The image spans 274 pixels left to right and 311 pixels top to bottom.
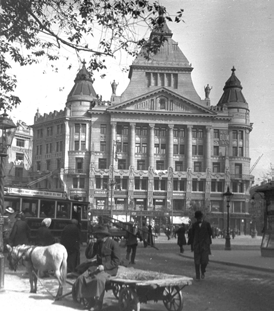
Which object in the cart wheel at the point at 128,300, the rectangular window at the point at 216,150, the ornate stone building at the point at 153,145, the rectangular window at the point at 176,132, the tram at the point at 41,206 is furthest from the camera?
the rectangular window at the point at 176,132

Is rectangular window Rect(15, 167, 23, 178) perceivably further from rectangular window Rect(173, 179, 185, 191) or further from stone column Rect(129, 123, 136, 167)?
rectangular window Rect(173, 179, 185, 191)

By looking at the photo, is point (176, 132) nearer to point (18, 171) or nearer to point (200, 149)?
point (200, 149)

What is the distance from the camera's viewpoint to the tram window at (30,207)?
25.3 metres

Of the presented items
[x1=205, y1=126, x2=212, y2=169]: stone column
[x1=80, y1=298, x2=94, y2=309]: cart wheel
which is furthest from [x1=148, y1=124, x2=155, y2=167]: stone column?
[x1=80, y1=298, x2=94, y2=309]: cart wheel

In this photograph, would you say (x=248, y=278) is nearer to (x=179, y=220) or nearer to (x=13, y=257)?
(x=13, y=257)

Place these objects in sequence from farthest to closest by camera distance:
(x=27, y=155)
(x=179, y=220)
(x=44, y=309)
Result: 1. (x=27, y=155)
2. (x=179, y=220)
3. (x=44, y=309)

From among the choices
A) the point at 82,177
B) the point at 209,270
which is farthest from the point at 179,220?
the point at 209,270

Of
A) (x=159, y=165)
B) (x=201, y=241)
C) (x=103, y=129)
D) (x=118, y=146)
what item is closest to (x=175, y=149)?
(x=159, y=165)

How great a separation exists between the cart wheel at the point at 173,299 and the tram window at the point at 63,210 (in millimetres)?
19285

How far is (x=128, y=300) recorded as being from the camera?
8.20 meters

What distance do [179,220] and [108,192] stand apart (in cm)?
1156

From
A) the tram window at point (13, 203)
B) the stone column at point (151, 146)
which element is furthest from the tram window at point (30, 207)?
the stone column at point (151, 146)

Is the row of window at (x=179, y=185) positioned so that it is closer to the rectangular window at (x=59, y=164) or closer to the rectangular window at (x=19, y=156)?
the rectangular window at (x=59, y=164)

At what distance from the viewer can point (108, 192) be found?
250 feet
